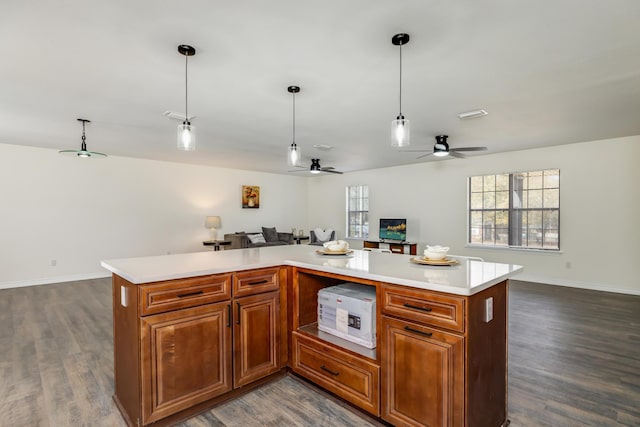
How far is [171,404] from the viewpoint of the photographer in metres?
1.88

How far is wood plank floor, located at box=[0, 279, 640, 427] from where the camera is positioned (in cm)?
200

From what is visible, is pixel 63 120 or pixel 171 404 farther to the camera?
pixel 63 120

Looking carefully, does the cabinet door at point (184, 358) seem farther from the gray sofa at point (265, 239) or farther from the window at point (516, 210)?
the window at point (516, 210)

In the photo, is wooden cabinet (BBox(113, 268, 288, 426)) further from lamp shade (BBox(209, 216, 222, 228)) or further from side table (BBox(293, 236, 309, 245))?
side table (BBox(293, 236, 309, 245))

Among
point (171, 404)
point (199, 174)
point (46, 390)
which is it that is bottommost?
point (46, 390)

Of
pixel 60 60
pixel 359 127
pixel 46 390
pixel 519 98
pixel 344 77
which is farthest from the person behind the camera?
pixel 359 127

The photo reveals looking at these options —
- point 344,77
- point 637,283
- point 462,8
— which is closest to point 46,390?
point 344,77

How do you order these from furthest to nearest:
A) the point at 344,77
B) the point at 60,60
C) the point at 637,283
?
the point at 637,283, the point at 344,77, the point at 60,60

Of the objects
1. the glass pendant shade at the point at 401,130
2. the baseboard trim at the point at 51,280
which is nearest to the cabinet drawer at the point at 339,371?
the glass pendant shade at the point at 401,130

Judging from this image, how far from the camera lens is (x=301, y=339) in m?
2.35

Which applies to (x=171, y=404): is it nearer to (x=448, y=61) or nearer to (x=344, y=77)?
(x=344, y=77)

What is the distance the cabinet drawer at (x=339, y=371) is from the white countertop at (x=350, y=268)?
0.55 m

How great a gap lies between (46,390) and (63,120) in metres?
3.30

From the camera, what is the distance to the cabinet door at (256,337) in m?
2.16
